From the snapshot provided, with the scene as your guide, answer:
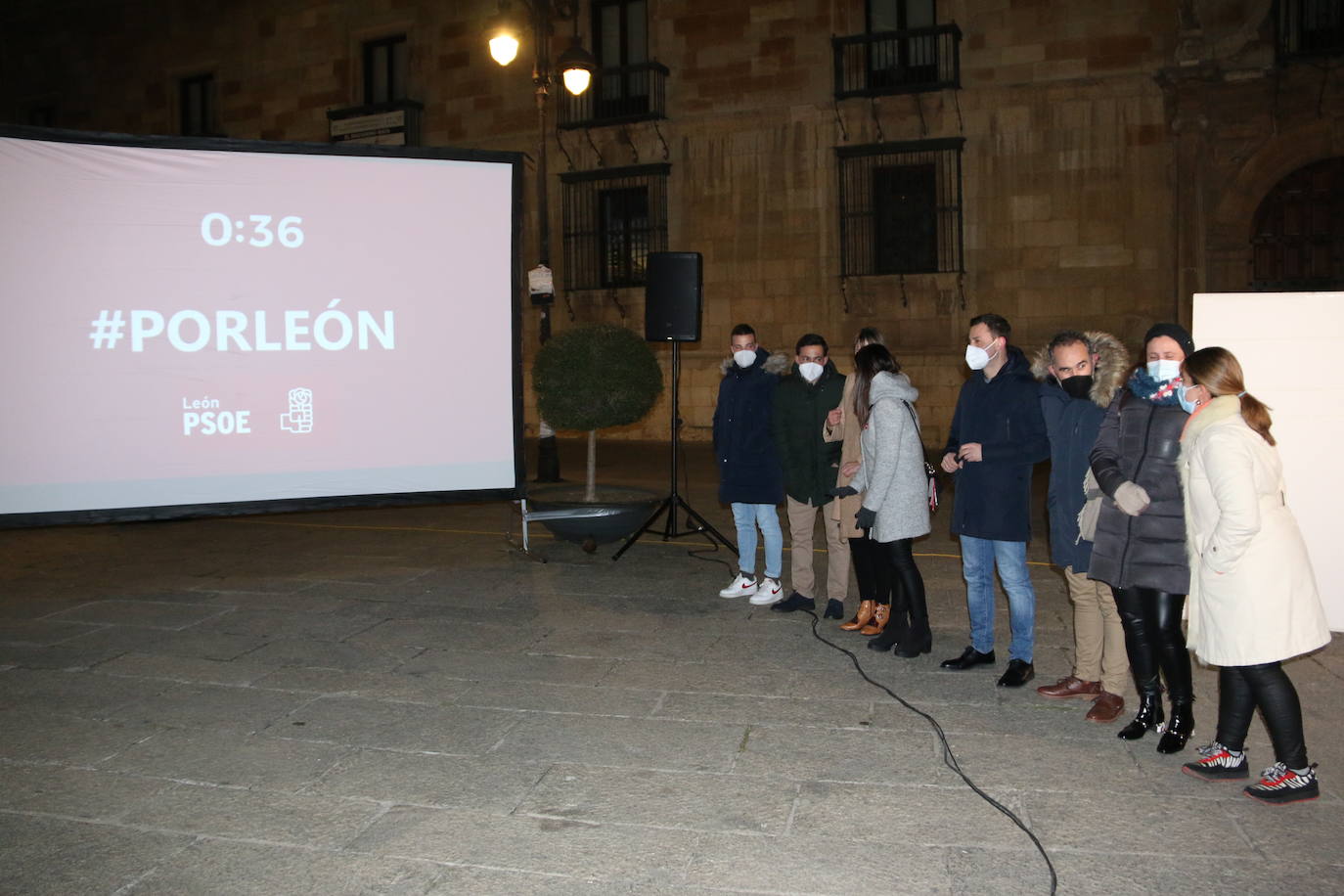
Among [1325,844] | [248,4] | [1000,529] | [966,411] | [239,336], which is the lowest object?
[1325,844]

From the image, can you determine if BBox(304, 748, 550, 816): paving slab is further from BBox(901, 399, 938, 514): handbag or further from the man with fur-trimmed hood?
BBox(901, 399, 938, 514): handbag

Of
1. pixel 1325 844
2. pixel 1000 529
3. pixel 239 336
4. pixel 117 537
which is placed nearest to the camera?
pixel 1325 844

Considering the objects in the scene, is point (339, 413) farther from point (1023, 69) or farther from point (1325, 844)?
point (1023, 69)

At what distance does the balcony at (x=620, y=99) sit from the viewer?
18750mm

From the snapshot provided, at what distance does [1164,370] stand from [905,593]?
191cm

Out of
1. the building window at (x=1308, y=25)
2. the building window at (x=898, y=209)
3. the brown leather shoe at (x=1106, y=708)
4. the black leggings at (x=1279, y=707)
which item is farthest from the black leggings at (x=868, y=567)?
the building window at (x=1308, y=25)

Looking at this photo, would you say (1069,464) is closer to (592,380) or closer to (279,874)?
(279,874)

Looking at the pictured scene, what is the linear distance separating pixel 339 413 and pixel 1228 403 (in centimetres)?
557

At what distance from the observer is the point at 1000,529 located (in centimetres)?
500

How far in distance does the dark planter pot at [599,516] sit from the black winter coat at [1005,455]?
371 cm

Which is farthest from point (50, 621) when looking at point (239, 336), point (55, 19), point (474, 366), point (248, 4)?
point (55, 19)

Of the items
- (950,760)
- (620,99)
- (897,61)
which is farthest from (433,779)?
(620,99)

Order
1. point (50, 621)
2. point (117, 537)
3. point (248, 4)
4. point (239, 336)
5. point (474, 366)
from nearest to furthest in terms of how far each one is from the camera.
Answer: point (50, 621) < point (239, 336) < point (474, 366) < point (117, 537) < point (248, 4)

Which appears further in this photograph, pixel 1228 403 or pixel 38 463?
pixel 38 463
